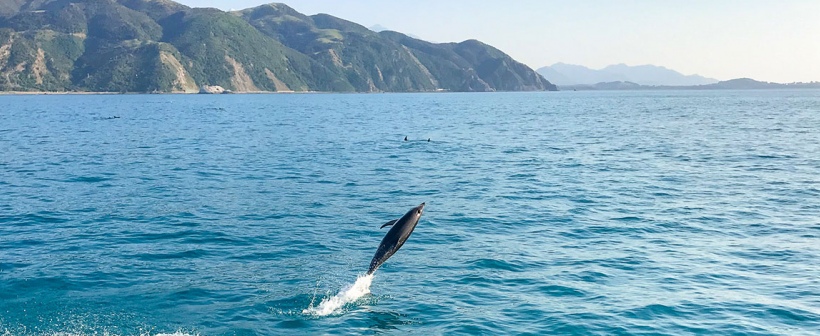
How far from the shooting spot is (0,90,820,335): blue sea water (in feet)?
63.1

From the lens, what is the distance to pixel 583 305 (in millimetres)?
20203

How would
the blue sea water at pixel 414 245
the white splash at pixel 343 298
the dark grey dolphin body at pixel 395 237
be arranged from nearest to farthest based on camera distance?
1. the dark grey dolphin body at pixel 395 237
2. the blue sea water at pixel 414 245
3. the white splash at pixel 343 298

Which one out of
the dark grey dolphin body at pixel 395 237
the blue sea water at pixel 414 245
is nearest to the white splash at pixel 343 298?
the blue sea water at pixel 414 245

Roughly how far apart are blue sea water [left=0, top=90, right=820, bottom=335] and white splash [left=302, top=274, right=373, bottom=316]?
0.76 ft

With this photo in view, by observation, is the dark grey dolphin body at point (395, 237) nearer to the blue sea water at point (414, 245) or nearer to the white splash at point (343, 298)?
the blue sea water at point (414, 245)

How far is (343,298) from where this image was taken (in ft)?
67.8

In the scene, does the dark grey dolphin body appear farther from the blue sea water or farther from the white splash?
the white splash

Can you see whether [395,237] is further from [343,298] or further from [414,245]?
[414,245]

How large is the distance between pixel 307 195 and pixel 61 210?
526 inches

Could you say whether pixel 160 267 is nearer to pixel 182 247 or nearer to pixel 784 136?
pixel 182 247

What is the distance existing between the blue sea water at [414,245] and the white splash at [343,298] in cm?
23

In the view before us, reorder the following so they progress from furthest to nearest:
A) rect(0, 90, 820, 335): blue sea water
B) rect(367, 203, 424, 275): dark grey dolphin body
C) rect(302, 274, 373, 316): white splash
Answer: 1. rect(302, 274, 373, 316): white splash
2. rect(0, 90, 820, 335): blue sea water
3. rect(367, 203, 424, 275): dark grey dolphin body

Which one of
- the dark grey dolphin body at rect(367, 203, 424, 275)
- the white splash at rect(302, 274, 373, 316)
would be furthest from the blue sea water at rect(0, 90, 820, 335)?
the dark grey dolphin body at rect(367, 203, 424, 275)

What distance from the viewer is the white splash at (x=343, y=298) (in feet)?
64.6
